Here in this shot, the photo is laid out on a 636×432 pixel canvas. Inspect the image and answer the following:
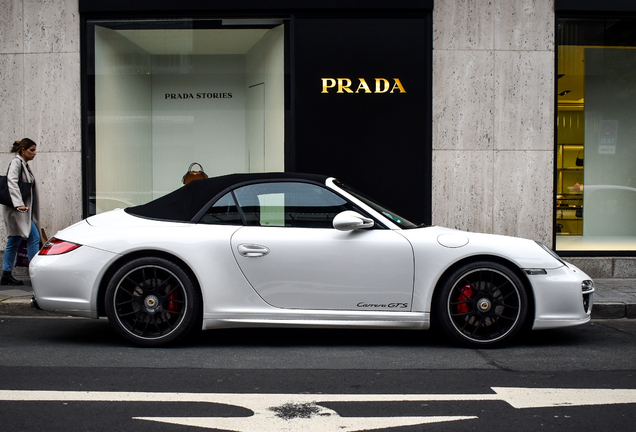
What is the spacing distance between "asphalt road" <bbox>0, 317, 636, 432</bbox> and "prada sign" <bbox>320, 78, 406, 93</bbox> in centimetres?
429

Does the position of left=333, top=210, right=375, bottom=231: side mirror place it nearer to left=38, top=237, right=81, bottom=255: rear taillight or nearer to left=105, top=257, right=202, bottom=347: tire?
left=105, top=257, right=202, bottom=347: tire

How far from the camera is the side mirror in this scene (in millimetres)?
4636

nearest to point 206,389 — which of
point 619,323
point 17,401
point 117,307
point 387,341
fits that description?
point 17,401

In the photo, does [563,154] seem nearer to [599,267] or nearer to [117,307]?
[599,267]

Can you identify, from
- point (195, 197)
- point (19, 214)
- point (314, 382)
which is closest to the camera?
point (314, 382)

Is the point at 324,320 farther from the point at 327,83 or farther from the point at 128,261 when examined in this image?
the point at 327,83

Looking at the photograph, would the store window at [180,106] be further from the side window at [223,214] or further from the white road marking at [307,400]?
the white road marking at [307,400]

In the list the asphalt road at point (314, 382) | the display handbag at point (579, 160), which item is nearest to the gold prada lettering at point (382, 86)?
the display handbag at point (579, 160)

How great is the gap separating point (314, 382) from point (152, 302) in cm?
154

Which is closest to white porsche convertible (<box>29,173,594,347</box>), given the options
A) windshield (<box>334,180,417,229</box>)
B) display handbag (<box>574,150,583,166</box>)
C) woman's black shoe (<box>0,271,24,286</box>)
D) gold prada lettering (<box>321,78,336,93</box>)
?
windshield (<box>334,180,417,229</box>)

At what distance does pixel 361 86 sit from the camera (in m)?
8.72

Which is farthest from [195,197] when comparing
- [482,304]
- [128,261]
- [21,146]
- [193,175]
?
[193,175]

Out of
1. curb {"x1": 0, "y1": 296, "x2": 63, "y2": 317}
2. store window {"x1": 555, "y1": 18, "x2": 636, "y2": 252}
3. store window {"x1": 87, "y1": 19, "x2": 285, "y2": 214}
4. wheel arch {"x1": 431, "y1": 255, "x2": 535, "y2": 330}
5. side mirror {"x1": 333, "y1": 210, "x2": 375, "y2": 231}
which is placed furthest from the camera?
store window {"x1": 87, "y1": 19, "x2": 285, "y2": 214}

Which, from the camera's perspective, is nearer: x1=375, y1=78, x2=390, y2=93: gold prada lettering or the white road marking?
the white road marking
